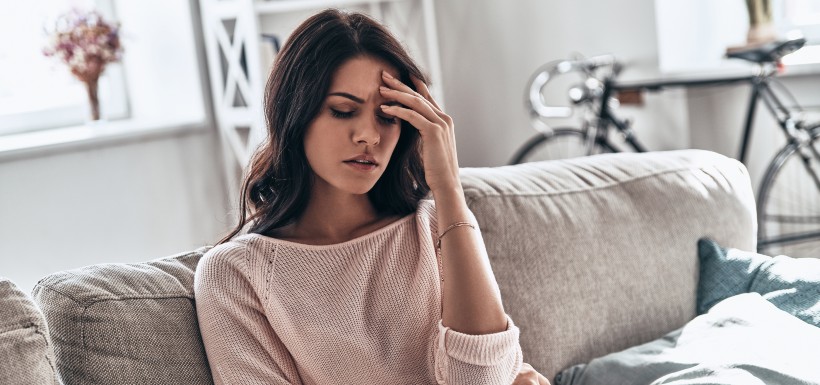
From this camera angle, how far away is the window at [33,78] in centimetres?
346

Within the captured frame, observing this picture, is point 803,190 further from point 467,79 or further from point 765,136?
A: point 467,79

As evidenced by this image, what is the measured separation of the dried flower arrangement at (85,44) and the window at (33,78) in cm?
7

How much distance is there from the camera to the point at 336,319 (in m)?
1.40

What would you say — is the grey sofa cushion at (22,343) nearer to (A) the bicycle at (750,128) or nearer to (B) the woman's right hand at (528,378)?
(B) the woman's right hand at (528,378)

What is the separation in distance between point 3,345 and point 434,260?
63 cm

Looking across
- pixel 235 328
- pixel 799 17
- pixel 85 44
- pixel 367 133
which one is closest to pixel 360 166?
pixel 367 133

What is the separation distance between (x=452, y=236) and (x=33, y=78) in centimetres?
260

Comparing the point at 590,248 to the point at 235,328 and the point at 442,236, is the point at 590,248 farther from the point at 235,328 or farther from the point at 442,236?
the point at 235,328

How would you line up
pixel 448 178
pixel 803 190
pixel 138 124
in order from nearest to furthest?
pixel 448 178, pixel 803 190, pixel 138 124

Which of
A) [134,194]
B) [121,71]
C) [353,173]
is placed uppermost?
[121,71]

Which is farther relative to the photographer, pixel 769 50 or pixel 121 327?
pixel 769 50

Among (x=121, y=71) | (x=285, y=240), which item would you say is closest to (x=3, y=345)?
(x=285, y=240)

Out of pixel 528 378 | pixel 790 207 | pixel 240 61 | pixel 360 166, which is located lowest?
pixel 790 207

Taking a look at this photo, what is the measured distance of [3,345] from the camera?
1.16 metres
